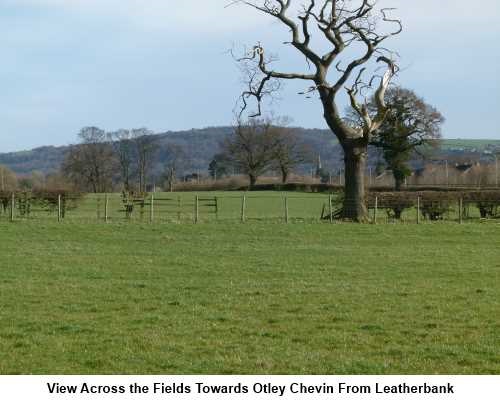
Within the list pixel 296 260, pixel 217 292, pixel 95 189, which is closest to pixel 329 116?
pixel 296 260

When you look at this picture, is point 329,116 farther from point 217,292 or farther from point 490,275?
point 217,292

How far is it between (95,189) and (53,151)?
7868 cm

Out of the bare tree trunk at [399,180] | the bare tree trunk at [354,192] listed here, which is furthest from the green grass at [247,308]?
the bare tree trunk at [399,180]

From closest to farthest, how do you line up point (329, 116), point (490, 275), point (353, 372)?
point (353, 372) → point (490, 275) → point (329, 116)

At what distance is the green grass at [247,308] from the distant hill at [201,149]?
406 ft

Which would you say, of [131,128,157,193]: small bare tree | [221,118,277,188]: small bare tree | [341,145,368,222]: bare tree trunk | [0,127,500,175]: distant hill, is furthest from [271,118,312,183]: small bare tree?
[341,145,368,222]: bare tree trunk

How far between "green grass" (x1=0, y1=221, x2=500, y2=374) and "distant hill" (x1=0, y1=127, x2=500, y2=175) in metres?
124

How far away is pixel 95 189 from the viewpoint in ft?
317

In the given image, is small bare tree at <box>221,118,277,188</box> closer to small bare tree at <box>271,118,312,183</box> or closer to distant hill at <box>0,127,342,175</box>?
small bare tree at <box>271,118,312,183</box>

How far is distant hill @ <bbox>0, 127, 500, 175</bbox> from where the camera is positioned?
503 feet

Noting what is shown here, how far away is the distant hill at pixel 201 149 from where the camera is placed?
6038 inches

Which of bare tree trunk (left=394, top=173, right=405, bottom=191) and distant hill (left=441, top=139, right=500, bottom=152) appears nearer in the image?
bare tree trunk (left=394, top=173, right=405, bottom=191)

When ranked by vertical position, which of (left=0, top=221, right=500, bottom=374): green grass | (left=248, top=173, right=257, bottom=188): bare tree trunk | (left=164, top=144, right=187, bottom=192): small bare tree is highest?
(left=164, top=144, right=187, bottom=192): small bare tree

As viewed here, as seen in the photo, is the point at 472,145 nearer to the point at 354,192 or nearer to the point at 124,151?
the point at 124,151
